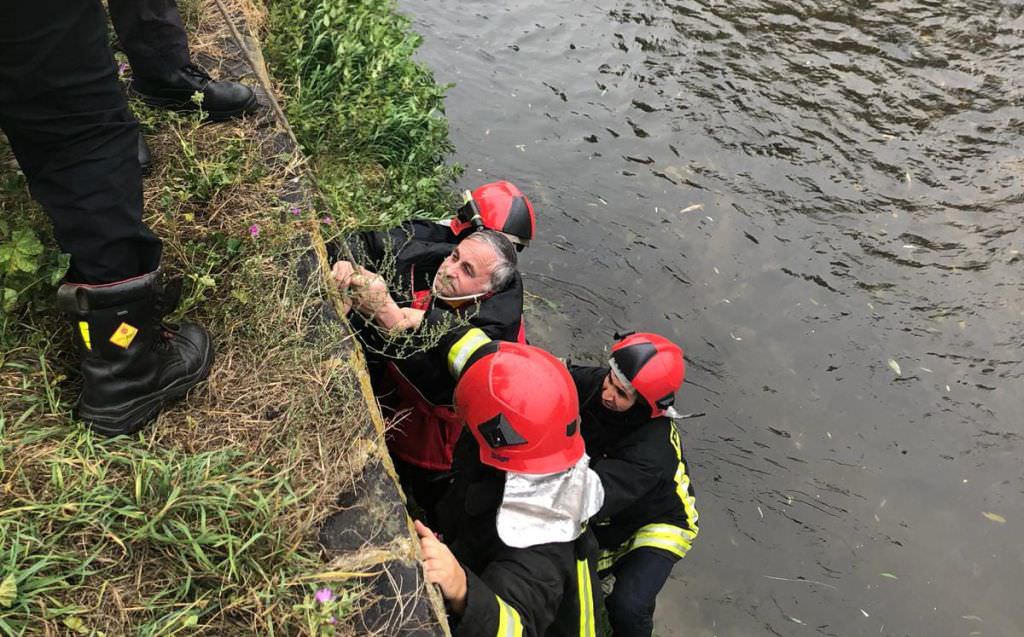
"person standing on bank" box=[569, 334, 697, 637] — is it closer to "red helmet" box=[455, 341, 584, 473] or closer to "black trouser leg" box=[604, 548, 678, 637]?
"black trouser leg" box=[604, 548, 678, 637]

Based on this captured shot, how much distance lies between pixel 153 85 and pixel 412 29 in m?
5.98

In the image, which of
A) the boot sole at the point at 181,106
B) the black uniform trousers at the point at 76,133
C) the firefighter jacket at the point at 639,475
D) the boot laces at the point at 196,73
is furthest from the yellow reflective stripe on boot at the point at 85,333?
the firefighter jacket at the point at 639,475

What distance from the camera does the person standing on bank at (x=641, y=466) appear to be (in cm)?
412

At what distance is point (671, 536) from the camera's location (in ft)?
14.0

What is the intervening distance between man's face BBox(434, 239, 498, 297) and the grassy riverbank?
77cm

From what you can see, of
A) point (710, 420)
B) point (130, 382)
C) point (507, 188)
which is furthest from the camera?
point (710, 420)

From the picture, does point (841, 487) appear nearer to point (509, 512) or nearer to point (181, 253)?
point (509, 512)

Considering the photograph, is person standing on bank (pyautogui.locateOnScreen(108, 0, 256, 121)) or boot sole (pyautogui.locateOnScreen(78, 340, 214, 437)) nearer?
boot sole (pyautogui.locateOnScreen(78, 340, 214, 437))

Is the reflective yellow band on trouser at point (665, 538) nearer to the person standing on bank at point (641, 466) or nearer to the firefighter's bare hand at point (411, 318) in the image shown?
the person standing on bank at point (641, 466)

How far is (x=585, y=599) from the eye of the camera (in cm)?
304

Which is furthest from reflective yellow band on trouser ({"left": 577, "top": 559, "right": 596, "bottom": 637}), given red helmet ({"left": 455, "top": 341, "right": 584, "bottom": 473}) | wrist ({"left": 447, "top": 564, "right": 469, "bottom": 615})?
wrist ({"left": 447, "top": 564, "right": 469, "bottom": 615})

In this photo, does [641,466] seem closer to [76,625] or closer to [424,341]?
[424,341]

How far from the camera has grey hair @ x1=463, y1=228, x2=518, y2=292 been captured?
4129 mm

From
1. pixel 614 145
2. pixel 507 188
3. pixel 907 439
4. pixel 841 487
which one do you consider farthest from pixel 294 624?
pixel 614 145
